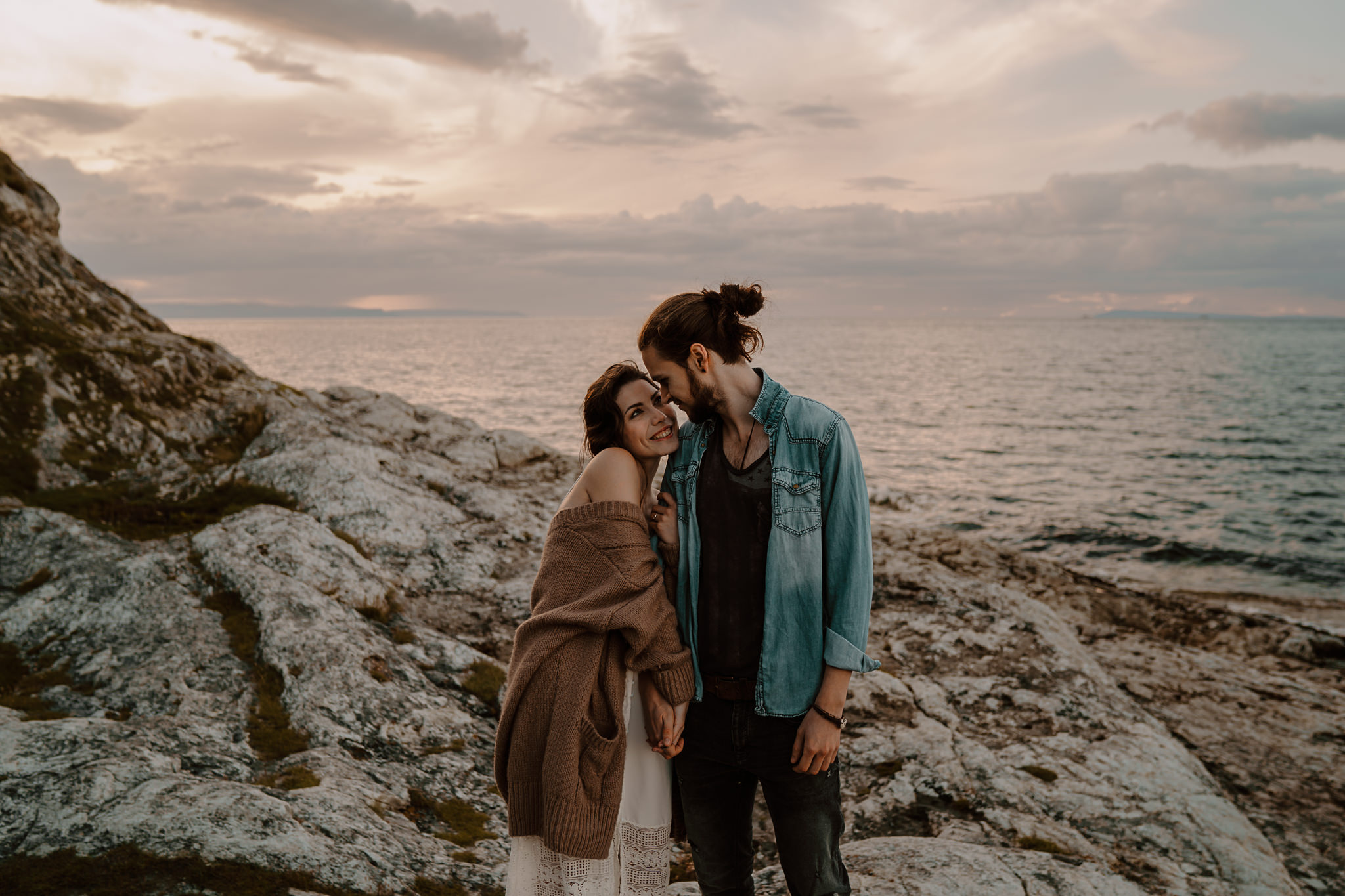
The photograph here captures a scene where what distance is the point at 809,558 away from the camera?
3438 mm

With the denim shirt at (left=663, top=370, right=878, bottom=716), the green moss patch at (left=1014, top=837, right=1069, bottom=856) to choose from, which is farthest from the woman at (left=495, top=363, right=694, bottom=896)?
the green moss patch at (left=1014, top=837, right=1069, bottom=856)

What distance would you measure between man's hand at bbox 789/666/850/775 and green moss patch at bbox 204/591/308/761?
361 cm

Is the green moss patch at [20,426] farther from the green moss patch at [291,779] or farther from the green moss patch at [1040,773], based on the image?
the green moss patch at [1040,773]

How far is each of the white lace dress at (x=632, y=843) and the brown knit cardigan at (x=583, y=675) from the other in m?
0.14

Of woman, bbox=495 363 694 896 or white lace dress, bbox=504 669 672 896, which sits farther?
white lace dress, bbox=504 669 672 896

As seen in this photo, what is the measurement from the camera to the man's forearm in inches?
131

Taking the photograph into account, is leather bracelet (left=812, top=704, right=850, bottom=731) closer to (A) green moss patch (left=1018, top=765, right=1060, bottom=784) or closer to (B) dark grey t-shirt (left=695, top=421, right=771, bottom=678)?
(B) dark grey t-shirt (left=695, top=421, right=771, bottom=678)

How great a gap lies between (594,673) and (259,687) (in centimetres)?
358

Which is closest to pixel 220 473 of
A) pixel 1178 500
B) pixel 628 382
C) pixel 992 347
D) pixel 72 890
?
pixel 72 890

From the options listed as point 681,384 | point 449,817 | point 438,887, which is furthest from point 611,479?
point 449,817

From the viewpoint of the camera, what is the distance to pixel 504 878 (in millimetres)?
4109

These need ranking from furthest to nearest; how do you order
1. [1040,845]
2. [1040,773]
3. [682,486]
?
1. [1040,773]
2. [1040,845]
3. [682,486]

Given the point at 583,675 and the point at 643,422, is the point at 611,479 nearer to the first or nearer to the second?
the point at 643,422

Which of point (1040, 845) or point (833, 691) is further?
point (1040, 845)
